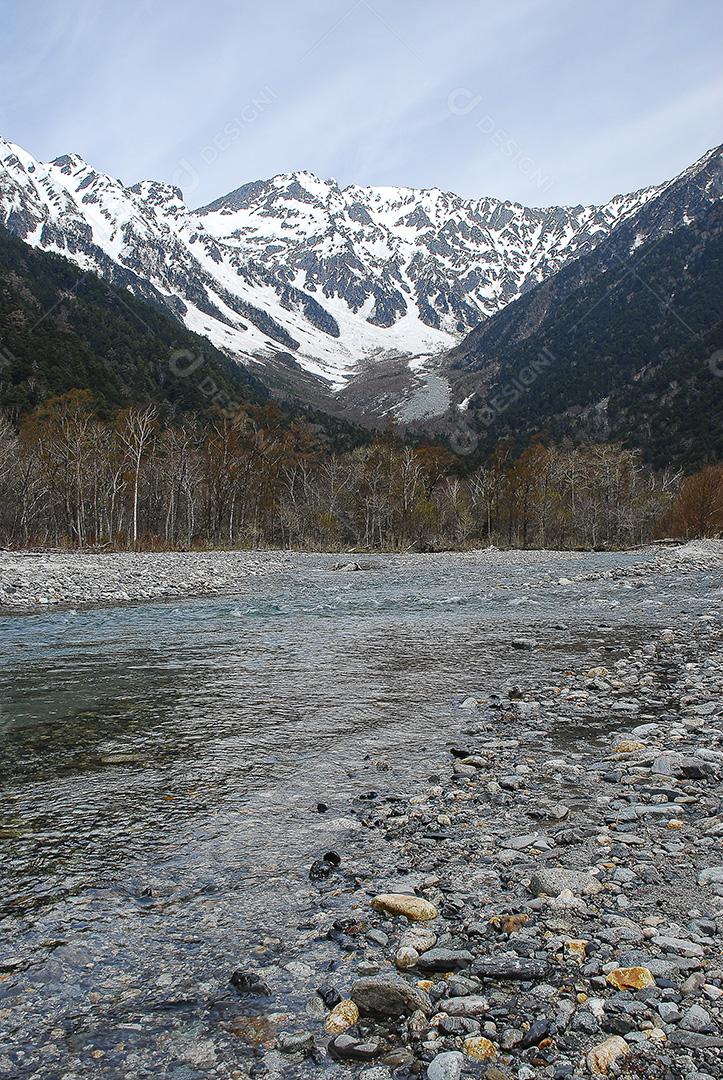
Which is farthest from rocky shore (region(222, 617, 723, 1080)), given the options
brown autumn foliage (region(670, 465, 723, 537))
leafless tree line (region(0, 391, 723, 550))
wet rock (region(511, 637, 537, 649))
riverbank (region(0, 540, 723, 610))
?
brown autumn foliage (region(670, 465, 723, 537))

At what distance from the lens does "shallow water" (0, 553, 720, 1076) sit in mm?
4321

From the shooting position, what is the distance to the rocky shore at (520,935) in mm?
3143

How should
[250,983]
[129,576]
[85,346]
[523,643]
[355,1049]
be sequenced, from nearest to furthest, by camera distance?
[355,1049] < [250,983] < [523,643] < [129,576] < [85,346]

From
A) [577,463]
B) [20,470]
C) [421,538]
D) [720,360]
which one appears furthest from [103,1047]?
[720,360]

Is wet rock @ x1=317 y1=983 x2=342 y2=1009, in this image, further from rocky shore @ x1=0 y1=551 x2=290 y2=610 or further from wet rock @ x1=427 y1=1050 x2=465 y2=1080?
rocky shore @ x1=0 y1=551 x2=290 y2=610

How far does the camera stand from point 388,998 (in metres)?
3.55

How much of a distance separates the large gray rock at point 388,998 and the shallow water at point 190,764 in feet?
3.18

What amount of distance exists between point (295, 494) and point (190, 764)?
88.2 metres

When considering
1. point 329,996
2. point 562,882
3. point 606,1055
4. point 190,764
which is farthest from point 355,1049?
point 190,764

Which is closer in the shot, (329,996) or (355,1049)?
(355,1049)

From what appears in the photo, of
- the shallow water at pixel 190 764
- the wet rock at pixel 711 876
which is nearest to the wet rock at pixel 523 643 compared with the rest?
the shallow water at pixel 190 764

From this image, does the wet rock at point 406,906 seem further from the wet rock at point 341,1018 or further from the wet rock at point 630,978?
the wet rock at point 630,978

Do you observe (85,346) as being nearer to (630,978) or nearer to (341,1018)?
(341,1018)

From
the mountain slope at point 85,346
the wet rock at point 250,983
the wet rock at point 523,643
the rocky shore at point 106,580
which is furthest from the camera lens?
the mountain slope at point 85,346
